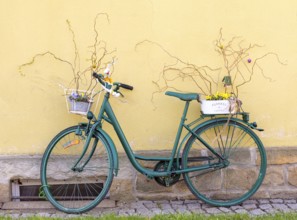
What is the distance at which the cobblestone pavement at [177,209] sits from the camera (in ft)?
14.7

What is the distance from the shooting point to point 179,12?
15.3 feet

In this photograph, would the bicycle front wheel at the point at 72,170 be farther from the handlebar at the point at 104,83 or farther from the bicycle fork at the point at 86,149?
the handlebar at the point at 104,83

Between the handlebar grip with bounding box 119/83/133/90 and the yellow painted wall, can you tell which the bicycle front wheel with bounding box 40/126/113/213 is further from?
the handlebar grip with bounding box 119/83/133/90

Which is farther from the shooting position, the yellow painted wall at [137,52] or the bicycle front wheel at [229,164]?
the bicycle front wheel at [229,164]

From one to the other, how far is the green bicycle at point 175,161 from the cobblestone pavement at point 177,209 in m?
0.10

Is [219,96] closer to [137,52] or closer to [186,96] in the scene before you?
[186,96]

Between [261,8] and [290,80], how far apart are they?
82 centimetres

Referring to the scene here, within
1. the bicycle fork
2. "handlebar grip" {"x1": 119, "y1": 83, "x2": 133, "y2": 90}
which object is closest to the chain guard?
the bicycle fork

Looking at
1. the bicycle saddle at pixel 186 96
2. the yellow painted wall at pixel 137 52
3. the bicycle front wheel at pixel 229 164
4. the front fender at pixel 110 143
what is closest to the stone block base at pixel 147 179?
the bicycle front wheel at pixel 229 164

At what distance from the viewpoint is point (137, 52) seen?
15.4 ft

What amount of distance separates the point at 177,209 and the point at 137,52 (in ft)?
5.49

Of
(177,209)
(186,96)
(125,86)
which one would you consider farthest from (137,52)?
(177,209)

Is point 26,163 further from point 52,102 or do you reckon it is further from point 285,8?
point 285,8

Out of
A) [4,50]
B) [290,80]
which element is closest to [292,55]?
[290,80]
